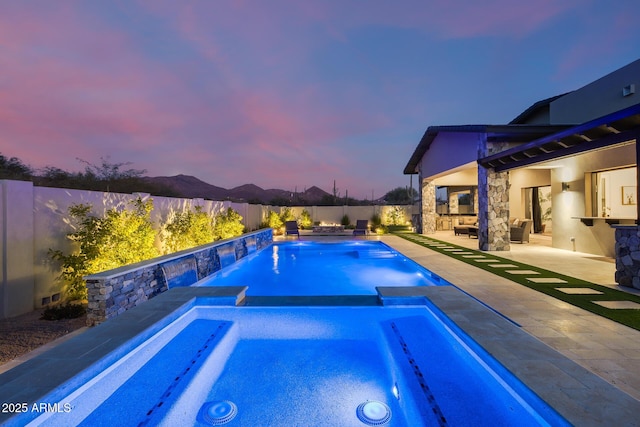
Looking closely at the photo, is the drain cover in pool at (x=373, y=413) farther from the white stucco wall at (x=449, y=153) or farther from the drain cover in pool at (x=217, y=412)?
the white stucco wall at (x=449, y=153)

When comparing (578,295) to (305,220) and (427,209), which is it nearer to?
(427,209)

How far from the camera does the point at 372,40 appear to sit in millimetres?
13586

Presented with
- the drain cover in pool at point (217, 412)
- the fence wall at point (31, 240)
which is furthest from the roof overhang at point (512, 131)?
the fence wall at point (31, 240)

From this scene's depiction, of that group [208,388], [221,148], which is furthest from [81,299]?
[221,148]

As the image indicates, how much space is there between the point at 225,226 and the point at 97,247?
6.16 metres

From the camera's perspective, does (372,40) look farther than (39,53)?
Yes

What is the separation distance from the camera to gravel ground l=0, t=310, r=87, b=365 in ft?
10.5

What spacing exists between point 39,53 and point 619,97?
1704cm

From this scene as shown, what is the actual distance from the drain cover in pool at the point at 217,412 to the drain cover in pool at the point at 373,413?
1.07 m

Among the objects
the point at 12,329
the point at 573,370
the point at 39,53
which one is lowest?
the point at 12,329

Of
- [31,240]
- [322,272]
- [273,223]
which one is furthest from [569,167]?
[273,223]

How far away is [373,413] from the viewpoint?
2490 millimetres

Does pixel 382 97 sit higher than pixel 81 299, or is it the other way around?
pixel 382 97

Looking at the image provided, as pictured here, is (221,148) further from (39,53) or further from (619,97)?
(619,97)
